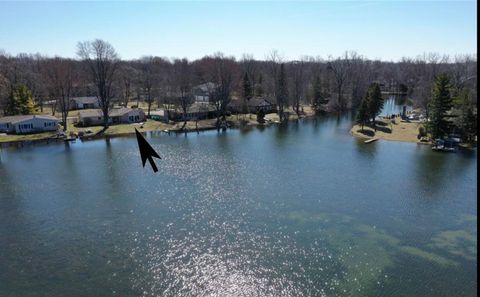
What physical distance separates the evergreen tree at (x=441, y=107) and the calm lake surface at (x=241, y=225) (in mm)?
4773

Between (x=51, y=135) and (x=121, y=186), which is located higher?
(x=51, y=135)

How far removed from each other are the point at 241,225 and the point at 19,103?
5214 cm

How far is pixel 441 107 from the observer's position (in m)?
42.5

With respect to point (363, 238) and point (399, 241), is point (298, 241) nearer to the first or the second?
point (363, 238)

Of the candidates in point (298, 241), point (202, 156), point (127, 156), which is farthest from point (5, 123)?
point (298, 241)

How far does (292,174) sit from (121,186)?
1498 centimetres

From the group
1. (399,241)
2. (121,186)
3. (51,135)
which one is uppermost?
(51,135)

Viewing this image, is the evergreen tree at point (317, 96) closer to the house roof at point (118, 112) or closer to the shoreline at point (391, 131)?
the shoreline at point (391, 131)

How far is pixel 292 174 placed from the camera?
3272 centimetres

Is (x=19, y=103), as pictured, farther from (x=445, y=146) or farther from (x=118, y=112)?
(x=445, y=146)

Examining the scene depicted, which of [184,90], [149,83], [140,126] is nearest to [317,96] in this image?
[184,90]

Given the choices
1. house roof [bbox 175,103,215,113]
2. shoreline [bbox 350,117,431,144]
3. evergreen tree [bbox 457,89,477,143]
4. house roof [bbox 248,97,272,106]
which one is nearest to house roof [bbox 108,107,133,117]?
house roof [bbox 175,103,215,113]

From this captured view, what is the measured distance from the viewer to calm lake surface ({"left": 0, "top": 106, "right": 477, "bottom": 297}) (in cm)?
1714

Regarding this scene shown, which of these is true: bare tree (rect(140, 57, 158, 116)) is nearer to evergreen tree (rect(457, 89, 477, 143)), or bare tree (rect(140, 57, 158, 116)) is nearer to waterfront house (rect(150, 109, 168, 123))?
waterfront house (rect(150, 109, 168, 123))
